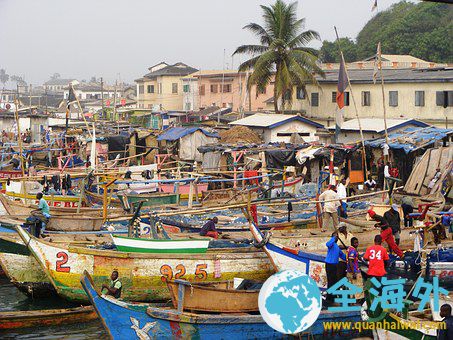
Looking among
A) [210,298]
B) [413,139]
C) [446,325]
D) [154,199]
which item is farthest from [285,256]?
[413,139]

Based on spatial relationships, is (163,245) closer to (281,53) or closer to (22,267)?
(22,267)

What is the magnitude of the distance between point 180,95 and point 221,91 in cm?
748

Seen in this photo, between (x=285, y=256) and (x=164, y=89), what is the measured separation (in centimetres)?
5526

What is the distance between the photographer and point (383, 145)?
82.9ft

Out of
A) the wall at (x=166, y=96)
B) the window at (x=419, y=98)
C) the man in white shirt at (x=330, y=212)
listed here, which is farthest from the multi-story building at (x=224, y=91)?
the man in white shirt at (x=330, y=212)

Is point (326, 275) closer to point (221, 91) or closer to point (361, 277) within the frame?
point (361, 277)

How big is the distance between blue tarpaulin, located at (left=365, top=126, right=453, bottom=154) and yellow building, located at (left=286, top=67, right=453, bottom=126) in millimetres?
5767

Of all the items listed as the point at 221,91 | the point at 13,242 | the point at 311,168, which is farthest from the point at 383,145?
the point at 221,91

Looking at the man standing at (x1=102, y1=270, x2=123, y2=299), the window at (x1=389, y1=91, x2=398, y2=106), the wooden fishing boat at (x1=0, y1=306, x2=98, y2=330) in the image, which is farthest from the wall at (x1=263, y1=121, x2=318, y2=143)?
the man standing at (x1=102, y1=270, x2=123, y2=299)

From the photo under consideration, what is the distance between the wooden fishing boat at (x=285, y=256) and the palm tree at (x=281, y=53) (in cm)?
2439

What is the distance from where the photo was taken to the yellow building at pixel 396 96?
33.0 meters

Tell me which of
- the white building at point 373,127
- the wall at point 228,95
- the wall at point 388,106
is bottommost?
the white building at point 373,127

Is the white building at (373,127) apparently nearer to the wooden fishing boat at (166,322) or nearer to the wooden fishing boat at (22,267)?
the wooden fishing boat at (22,267)

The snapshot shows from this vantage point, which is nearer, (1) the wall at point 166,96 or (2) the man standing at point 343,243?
(2) the man standing at point 343,243
